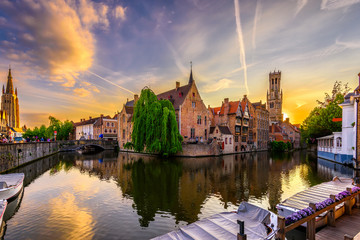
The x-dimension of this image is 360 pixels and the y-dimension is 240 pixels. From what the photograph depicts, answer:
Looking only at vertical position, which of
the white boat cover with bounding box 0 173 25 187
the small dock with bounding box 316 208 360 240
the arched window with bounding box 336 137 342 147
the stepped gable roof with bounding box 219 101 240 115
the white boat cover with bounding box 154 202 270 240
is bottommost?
the white boat cover with bounding box 0 173 25 187

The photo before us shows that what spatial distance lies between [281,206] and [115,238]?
8.51 m

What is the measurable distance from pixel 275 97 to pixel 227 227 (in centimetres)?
12091

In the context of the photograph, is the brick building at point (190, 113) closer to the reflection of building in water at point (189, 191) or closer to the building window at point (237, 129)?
the building window at point (237, 129)

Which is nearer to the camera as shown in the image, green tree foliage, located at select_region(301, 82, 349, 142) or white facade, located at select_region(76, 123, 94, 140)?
green tree foliage, located at select_region(301, 82, 349, 142)

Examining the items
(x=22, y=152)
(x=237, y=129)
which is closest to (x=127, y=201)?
(x=22, y=152)

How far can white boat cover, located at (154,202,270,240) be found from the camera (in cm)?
680

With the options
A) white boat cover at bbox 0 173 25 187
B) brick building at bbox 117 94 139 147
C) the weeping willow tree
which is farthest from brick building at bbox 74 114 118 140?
white boat cover at bbox 0 173 25 187

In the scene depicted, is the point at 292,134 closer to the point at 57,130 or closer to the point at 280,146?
the point at 280,146

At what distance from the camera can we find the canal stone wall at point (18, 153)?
2303 centimetres

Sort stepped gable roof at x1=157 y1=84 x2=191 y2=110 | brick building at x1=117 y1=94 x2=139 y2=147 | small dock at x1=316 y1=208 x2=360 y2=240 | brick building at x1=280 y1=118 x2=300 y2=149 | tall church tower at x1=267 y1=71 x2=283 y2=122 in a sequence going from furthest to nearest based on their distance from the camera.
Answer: tall church tower at x1=267 y1=71 x2=283 y2=122 < brick building at x1=280 y1=118 x2=300 y2=149 < brick building at x1=117 y1=94 x2=139 y2=147 < stepped gable roof at x1=157 y1=84 x2=191 y2=110 < small dock at x1=316 y1=208 x2=360 y2=240

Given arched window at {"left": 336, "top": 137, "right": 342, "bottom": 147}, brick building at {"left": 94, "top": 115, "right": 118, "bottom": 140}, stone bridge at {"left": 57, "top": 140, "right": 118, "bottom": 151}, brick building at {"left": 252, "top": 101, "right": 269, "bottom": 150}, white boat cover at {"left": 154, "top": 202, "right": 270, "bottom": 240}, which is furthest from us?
brick building at {"left": 94, "top": 115, "right": 118, "bottom": 140}

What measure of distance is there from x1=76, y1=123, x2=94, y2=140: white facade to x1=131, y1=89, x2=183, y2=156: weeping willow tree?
54.0 meters

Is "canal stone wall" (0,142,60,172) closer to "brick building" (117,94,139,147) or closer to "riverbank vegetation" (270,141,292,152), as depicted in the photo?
"brick building" (117,94,139,147)

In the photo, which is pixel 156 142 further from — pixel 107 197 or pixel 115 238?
pixel 115 238
